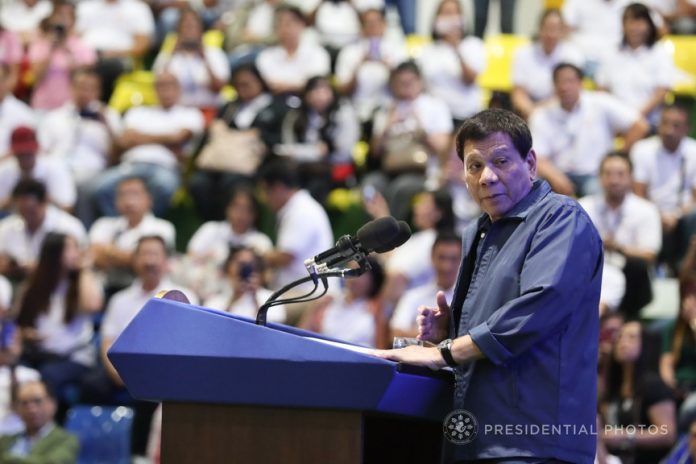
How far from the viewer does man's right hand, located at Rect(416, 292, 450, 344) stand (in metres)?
3.31

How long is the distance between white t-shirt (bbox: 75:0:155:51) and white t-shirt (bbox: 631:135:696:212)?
4288 mm

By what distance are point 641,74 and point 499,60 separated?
169 centimetres

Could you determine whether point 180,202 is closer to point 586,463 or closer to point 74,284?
point 74,284

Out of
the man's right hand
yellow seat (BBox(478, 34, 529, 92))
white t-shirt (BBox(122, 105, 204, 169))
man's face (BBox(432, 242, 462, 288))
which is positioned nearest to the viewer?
the man's right hand

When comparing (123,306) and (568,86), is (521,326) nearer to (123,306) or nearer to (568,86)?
(123,306)

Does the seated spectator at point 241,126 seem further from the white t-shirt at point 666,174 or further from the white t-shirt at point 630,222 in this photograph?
the white t-shirt at point 666,174

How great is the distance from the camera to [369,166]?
8992mm

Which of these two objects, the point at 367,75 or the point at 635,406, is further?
the point at 367,75

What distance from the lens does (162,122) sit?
30.8ft

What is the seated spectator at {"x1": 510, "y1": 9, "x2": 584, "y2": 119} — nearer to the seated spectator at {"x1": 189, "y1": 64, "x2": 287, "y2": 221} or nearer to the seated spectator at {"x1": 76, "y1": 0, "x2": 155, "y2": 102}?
the seated spectator at {"x1": 189, "y1": 64, "x2": 287, "y2": 221}

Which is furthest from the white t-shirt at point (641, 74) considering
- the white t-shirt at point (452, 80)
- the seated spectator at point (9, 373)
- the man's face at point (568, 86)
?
the seated spectator at point (9, 373)

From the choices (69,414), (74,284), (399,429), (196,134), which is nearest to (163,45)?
(196,134)

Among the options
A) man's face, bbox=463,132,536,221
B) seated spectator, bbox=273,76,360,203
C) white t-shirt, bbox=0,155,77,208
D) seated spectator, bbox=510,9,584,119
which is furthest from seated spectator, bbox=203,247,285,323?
man's face, bbox=463,132,536,221

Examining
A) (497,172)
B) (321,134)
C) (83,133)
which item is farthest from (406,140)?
(497,172)
